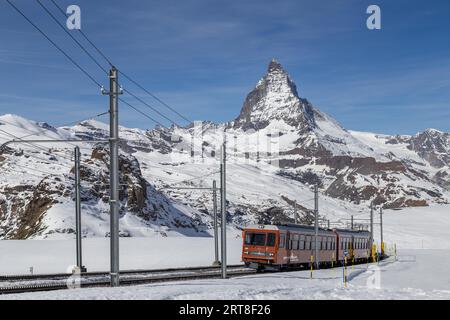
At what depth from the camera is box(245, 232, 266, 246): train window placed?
145 feet

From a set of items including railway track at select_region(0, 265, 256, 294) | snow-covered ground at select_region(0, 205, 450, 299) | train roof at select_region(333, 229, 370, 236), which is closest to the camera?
snow-covered ground at select_region(0, 205, 450, 299)

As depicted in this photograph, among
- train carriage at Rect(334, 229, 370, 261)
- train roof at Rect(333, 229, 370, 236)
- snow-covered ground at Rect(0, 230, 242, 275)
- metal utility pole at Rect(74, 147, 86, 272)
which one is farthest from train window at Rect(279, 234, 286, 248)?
snow-covered ground at Rect(0, 230, 242, 275)

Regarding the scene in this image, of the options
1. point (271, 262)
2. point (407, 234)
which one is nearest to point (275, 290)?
point (271, 262)

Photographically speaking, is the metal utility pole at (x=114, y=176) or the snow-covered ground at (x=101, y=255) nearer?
the metal utility pole at (x=114, y=176)

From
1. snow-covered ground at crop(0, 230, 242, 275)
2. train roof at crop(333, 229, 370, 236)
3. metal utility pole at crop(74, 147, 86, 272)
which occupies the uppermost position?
metal utility pole at crop(74, 147, 86, 272)

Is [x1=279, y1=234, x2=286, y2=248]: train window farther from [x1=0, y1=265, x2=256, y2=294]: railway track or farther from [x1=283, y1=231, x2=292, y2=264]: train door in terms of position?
[x1=0, y1=265, x2=256, y2=294]: railway track

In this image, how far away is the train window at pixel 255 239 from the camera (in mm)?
44344

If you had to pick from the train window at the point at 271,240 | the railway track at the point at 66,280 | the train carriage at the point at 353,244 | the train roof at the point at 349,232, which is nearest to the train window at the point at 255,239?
the train window at the point at 271,240

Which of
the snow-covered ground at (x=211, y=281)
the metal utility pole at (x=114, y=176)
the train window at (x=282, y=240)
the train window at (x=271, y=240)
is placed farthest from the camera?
the train window at (x=282, y=240)

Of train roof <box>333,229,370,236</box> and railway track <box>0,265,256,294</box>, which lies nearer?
railway track <box>0,265,256,294</box>

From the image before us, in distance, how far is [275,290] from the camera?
21922 millimetres

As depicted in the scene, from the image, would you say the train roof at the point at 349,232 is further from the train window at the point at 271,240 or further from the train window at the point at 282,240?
the train window at the point at 271,240

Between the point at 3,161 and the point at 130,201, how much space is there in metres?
42.1

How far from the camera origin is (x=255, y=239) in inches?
1767
